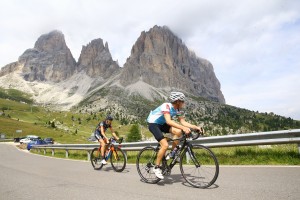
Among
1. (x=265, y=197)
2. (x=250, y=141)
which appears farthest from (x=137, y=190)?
(x=250, y=141)

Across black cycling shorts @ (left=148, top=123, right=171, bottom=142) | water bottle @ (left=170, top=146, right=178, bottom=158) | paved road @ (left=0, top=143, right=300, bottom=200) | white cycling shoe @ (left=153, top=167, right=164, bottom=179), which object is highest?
black cycling shorts @ (left=148, top=123, right=171, bottom=142)

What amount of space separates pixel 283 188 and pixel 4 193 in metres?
6.32

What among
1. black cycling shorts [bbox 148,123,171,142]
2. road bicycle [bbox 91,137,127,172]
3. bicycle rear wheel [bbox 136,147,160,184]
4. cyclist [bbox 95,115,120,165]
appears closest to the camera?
black cycling shorts [bbox 148,123,171,142]

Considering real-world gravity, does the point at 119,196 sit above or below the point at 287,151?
below

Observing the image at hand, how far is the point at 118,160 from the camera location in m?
11.2

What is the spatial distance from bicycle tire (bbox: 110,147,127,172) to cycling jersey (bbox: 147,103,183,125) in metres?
3.31

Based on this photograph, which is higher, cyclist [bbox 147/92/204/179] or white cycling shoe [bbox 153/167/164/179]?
cyclist [bbox 147/92/204/179]

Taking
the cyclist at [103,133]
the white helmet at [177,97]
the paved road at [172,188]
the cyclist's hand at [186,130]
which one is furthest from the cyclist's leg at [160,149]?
the cyclist at [103,133]

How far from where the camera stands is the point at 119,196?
20.8 ft

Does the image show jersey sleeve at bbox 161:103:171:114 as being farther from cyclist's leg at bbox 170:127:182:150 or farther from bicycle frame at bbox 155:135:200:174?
bicycle frame at bbox 155:135:200:174

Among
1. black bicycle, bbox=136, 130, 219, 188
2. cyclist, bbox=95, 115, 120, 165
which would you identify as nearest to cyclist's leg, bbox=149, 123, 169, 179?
black bicycle, bbox=136, 130, 219, 188

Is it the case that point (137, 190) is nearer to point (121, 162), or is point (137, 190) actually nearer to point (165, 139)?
point (165, 139)

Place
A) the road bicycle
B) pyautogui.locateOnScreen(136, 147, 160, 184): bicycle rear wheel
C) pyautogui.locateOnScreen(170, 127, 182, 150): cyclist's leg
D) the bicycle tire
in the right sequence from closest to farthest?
pyautogui.locateOnScreen(170, 127, 182, 150): cyclist's leg → pyautogui.locateOnScreen(136, 147, 160, 184): bicycle rear wheel → the bicycle tire → the road bicycle

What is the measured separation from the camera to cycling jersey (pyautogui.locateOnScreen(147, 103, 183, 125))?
301 inches
